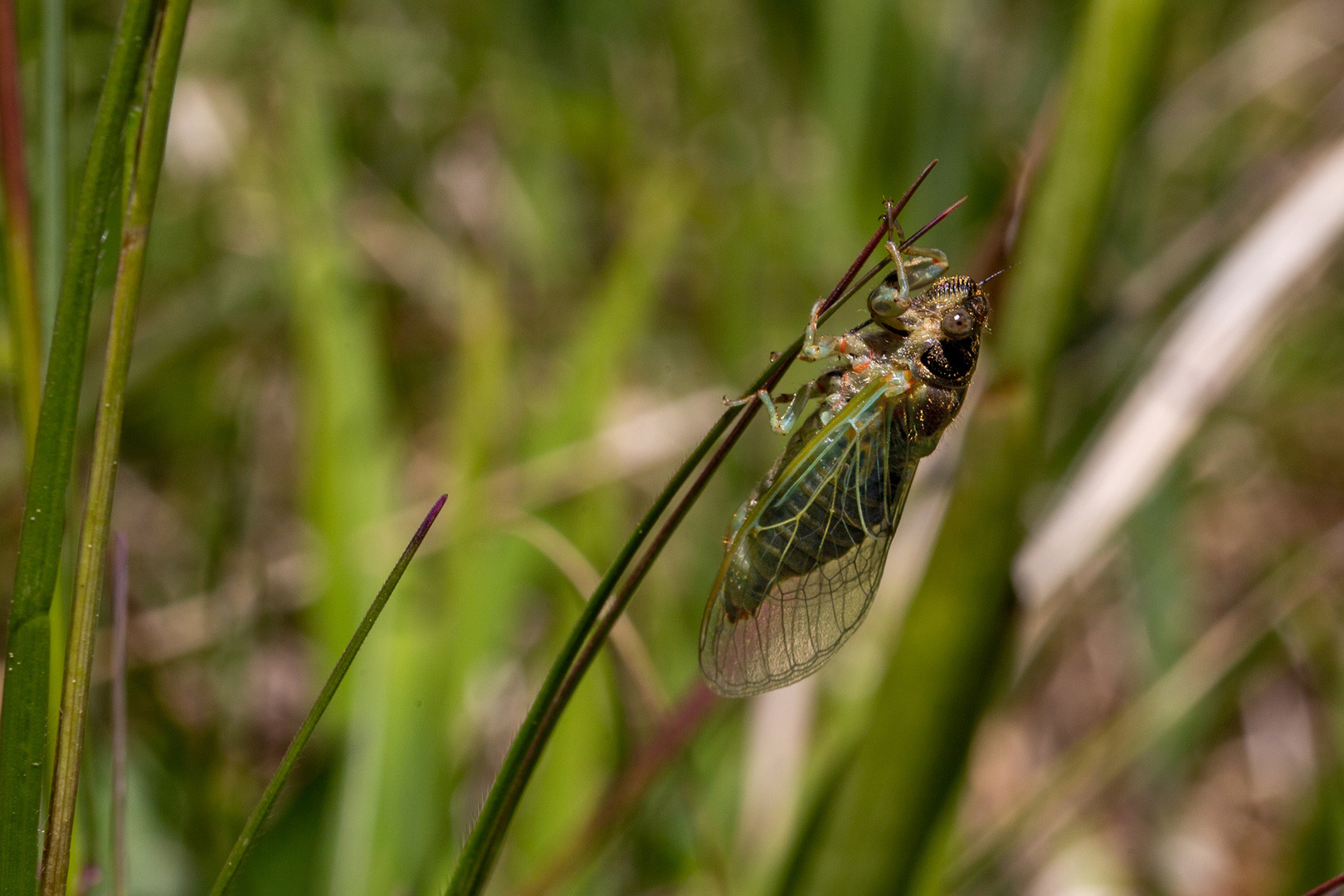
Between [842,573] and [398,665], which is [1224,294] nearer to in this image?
[842,573]

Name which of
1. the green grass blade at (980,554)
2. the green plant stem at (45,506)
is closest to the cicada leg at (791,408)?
the green grass blade at (980,554)

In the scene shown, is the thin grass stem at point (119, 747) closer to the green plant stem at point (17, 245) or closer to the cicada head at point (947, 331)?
the green plant stem at point (17, 245)

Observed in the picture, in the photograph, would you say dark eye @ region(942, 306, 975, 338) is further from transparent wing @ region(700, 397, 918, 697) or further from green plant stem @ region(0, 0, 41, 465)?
green plant stem @ region(0, 0, 41, 465)

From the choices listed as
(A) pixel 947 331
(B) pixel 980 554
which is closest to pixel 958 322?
(A) pixel 947 331

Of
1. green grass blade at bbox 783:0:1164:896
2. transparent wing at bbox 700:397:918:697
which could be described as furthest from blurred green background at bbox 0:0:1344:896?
transparent wing at bbox 700:397:918:697

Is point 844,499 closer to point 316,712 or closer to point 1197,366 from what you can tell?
point 1197,366

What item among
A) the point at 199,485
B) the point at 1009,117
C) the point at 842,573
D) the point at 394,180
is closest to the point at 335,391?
the point at 199,485

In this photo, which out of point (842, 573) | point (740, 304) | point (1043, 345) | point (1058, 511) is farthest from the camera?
point (740, 304)
